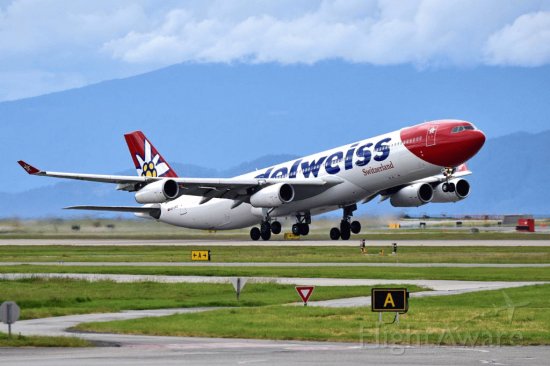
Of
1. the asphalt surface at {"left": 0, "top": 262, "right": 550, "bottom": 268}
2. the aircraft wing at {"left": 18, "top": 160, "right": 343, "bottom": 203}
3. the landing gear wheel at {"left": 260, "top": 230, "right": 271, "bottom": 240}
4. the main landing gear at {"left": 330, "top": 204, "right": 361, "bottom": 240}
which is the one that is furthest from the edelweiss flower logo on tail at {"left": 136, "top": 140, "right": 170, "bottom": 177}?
the asphalt surface at {"left": 0, "top": 262, "right": 550, "bottom": 268}

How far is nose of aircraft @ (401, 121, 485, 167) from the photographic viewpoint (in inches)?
2517

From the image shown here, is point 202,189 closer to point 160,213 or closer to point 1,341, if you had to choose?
point 160,213

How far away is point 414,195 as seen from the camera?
73000 mm

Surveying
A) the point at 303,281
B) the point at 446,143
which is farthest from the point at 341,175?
the point at 303,281

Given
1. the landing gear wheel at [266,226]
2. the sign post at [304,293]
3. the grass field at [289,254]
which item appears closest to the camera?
the sign post at [304,293]

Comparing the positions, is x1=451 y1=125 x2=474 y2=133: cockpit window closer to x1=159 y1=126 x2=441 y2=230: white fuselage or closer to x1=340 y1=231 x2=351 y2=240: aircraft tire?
x1=159 y1=126 x2=441 y2=230: white fuselage

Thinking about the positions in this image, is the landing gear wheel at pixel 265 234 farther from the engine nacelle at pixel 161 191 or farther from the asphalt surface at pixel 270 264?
the asphalt surface at pixel 270 264

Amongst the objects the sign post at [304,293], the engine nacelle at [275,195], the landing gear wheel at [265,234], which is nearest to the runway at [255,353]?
the sign post at [304,293]

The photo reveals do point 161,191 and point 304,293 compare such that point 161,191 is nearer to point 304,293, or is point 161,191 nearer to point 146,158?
point 146,158

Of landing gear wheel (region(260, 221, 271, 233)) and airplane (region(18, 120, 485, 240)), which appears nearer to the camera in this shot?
airplane (region(18, 120, 485, 240))

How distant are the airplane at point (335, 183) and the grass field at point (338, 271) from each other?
54.2 feet

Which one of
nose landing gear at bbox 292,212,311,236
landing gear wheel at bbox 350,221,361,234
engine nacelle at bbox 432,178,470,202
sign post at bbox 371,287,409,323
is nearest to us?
sign post at bbox 371,287,409,323

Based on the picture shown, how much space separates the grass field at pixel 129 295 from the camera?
32.1m

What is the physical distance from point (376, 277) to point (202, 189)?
33.7 m
